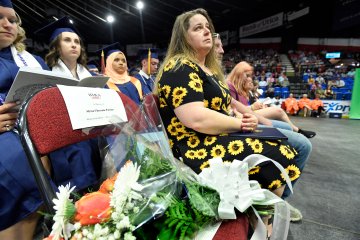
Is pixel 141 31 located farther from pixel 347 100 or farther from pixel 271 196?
pixel 271 196

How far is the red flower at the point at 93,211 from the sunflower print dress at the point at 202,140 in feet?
1.76

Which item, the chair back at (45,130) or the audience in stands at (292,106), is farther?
the audience in stands at (292,106)

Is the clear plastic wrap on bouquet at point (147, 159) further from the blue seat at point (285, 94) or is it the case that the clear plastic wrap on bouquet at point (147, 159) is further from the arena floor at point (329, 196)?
the blue seat at point (285, 94)

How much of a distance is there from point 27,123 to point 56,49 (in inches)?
58.9

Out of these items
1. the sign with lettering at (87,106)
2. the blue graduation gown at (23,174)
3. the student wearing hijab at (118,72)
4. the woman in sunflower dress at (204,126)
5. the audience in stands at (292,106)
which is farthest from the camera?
the audience in stands at (292,106)

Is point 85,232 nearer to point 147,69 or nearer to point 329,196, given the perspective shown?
point 329,196

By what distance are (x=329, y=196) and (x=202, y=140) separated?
1688 mm

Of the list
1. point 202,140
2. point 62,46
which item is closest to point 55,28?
point 62,46

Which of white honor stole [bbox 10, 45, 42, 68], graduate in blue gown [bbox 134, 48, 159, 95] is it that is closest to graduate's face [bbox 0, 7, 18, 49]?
white honor stole [bbox 10, 45, 42, 68]

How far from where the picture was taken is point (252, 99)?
9.75ft

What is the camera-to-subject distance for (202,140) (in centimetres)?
109

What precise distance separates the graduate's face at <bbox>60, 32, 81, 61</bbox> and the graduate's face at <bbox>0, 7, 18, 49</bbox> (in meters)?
0.65

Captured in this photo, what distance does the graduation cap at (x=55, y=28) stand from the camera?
1.98 meters

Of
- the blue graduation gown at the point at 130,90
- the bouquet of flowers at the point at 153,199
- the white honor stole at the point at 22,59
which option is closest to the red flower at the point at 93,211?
the bouquet of flowers at the point at 153,199
